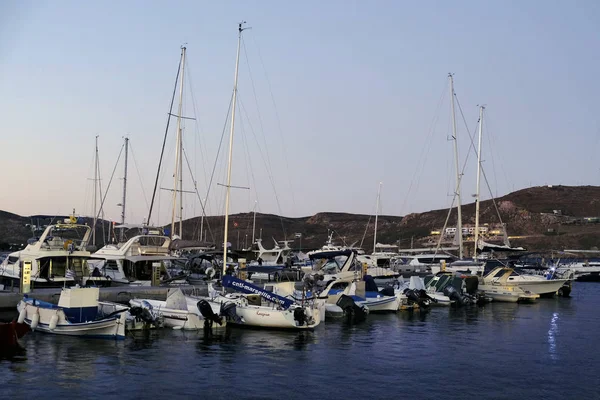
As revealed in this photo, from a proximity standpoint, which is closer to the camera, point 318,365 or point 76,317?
point 318,365

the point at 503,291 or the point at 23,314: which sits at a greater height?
the point at 23,314

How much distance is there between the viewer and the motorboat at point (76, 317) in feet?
76.7

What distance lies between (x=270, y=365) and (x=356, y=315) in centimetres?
1335

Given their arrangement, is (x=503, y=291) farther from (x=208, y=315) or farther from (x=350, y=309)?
(x=208, y=315)

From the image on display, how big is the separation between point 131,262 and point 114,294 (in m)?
8.27

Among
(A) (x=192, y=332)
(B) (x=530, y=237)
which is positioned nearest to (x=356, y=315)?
(A) (x=192, y=332)

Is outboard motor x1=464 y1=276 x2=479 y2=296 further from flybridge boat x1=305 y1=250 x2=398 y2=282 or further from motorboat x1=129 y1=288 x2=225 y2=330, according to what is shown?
motorboat x1=129 y1=288 x2=225 y2=330

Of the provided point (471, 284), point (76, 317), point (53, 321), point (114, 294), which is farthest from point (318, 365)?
point (471, 284)

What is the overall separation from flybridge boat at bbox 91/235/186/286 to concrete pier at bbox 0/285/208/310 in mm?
3266

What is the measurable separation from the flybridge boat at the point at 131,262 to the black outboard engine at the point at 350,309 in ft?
33.8

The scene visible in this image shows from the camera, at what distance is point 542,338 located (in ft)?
94.2

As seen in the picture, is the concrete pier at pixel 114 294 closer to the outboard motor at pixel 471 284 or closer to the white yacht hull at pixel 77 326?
the white yacht hull at pixel 77 326

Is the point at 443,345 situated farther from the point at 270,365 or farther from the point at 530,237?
the point at 530,237

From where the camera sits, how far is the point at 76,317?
2391 centimetres
